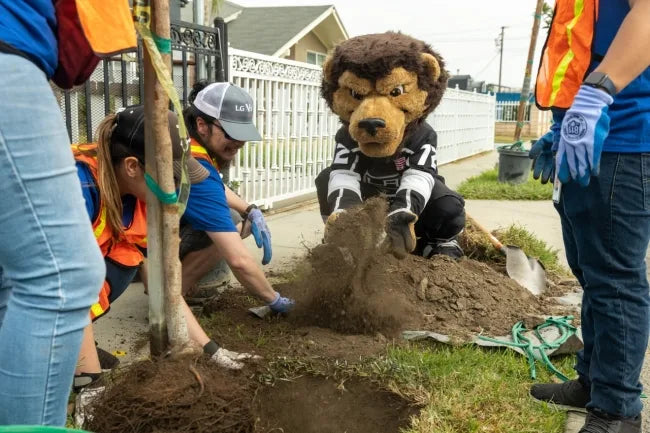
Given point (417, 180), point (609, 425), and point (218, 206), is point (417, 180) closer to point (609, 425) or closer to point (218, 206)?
point (218, 206)

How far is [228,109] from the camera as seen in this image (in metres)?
3.17

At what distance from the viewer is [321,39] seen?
75.0ft

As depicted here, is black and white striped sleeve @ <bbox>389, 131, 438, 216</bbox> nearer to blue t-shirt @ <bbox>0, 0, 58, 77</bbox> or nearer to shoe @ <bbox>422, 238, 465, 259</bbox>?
shoe @ <bbox>422, 238, 465, 259</bbox>

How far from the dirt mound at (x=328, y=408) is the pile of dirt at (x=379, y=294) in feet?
2.00

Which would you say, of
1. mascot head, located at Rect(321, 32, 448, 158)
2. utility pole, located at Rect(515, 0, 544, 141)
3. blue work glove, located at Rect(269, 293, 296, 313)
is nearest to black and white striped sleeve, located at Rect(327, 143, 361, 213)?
mascot head, located at Rect(321, 32, 448, 158)

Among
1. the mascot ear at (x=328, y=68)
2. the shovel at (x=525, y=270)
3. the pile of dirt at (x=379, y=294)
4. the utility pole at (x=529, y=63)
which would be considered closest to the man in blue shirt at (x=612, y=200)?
the pile of dirt at (x=379, y=294)

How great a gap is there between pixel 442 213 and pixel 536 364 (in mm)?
1458

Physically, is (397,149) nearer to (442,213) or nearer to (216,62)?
(442,213)

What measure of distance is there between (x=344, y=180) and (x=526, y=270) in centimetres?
148

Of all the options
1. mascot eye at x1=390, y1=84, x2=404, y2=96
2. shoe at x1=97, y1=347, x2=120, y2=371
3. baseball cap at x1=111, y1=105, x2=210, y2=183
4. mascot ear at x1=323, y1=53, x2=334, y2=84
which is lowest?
shoe at x1=97, y1=347, x2=120, y2=371

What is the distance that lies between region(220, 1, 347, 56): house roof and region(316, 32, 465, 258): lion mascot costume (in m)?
15.7

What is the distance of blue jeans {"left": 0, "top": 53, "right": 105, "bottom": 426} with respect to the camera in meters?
1.40

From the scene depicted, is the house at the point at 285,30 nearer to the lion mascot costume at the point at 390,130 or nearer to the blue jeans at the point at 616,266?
the lion mascot costume at the point at 390,130

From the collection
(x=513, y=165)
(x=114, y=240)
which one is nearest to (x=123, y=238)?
(x=114, y=240)
